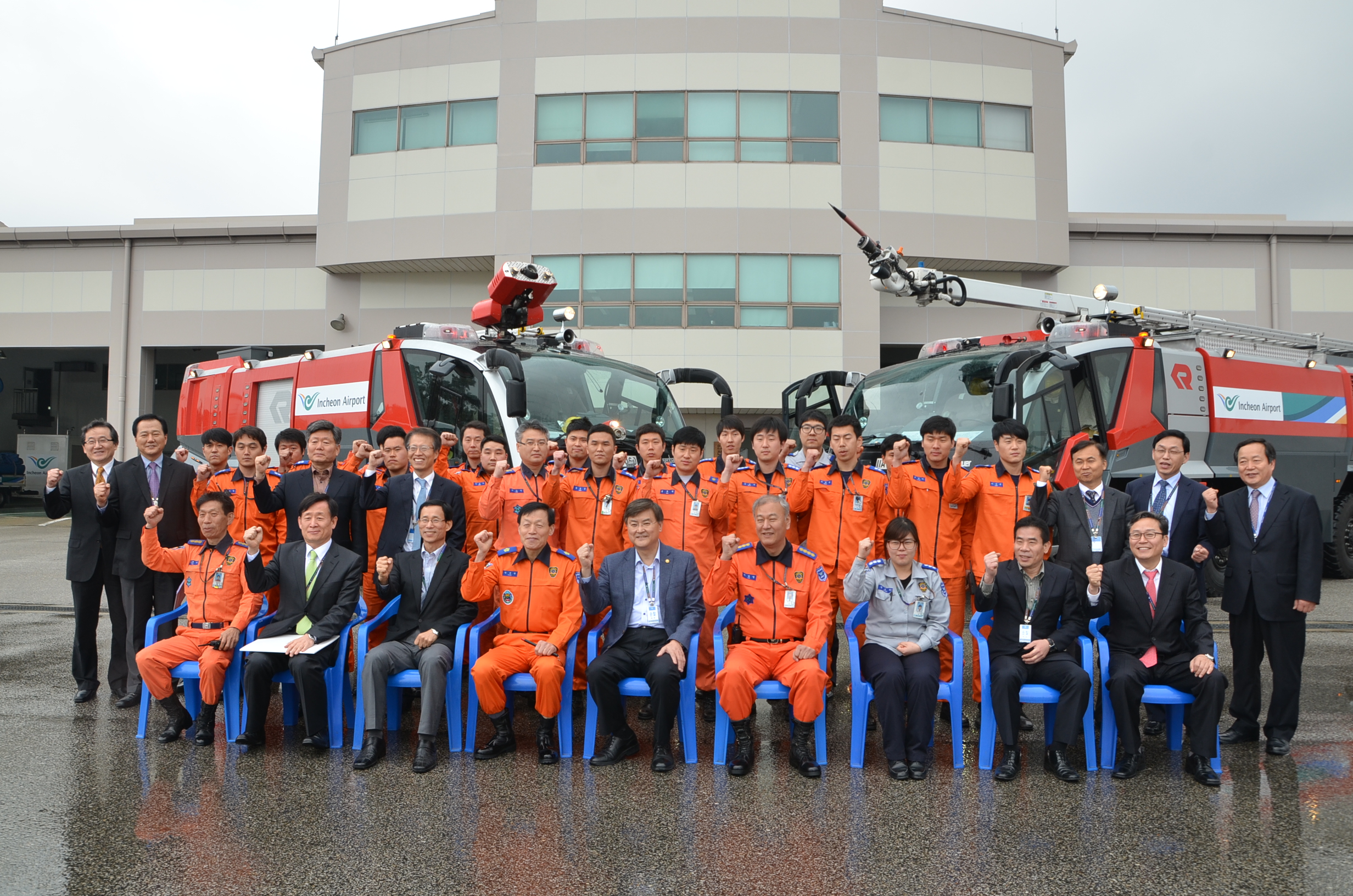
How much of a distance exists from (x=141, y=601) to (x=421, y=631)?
222 centimetres

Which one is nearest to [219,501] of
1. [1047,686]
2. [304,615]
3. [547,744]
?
[304,615]

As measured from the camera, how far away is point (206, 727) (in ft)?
16.1

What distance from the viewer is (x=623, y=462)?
254 inches

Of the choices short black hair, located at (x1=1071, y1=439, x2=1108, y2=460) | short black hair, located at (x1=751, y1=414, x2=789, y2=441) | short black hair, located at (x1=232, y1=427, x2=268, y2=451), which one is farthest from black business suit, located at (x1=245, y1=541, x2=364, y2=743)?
short black hair, located at (x1=1071, y1=439, x2=1108, y2=460)

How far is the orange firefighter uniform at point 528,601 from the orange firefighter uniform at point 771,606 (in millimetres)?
816

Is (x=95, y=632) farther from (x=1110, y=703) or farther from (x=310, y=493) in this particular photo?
(x=1110, y=703)

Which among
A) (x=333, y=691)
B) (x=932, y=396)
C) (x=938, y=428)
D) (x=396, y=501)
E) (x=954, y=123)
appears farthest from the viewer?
→ (x=954, y=123)

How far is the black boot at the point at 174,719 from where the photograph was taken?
4945 millimetres

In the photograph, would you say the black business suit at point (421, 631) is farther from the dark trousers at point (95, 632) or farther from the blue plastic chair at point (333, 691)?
the dark trousers at point (95, 632)

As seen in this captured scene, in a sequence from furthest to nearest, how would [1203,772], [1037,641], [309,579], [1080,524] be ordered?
[1080,524] → [309,579] → [1037,641] → [1203,772]

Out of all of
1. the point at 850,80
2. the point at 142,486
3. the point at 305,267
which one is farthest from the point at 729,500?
the point at 305,267

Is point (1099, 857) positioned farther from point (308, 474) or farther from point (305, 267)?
point (305, 267)

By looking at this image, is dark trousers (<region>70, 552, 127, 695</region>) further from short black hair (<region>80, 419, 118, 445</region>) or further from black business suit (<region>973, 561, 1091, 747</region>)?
black business suit (<region>973, 561, 1091, 747</region>)

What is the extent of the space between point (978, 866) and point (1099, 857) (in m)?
0.51
